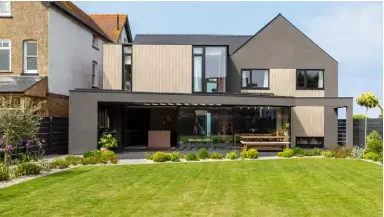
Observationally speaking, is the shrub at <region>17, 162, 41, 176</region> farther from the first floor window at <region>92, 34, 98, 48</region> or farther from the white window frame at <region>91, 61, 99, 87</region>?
the first floor window at <region>92, 34, 98, 48</region>

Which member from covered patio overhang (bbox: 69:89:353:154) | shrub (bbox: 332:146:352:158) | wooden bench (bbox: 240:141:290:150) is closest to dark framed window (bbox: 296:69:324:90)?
wooden bench (bbox: 240:141:290:150)

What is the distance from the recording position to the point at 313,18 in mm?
13938

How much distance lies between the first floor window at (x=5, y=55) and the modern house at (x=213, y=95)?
4.91 meters

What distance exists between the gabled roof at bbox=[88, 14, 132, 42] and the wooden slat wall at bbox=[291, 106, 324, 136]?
15.8 meters

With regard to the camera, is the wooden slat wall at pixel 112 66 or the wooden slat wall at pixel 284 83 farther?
the wooden slat wall at pixel 284 83

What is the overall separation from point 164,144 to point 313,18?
1190 cm

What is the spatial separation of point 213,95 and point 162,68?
179 inches

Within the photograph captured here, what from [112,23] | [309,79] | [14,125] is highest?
[112,23]

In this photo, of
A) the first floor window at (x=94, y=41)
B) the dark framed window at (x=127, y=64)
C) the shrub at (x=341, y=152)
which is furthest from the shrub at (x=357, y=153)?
the first floor window at (x=94, y=41)

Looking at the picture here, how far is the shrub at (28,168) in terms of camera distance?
1166cm

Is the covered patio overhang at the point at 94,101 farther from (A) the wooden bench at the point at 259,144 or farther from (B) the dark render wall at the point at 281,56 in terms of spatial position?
(B) the dark render wall at the point at 281,56

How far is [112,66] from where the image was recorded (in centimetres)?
2266

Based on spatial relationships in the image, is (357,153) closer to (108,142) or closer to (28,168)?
(108,142)

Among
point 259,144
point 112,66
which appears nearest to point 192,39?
point 112,66
